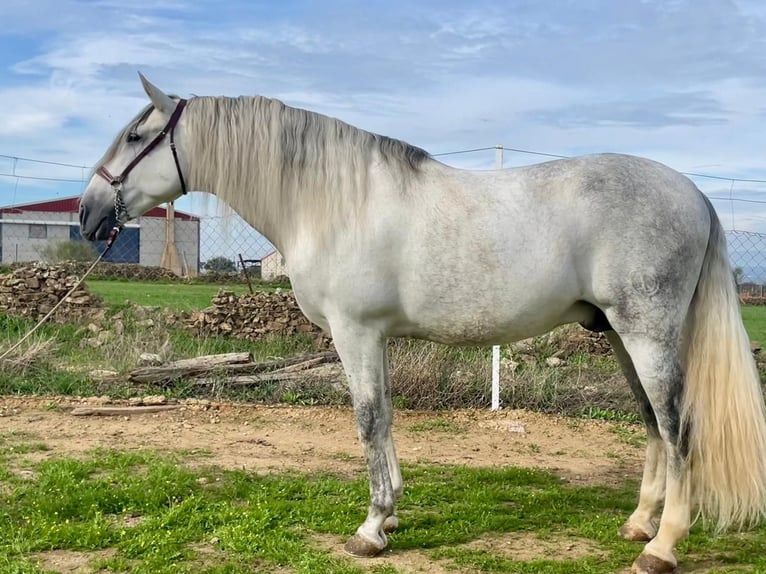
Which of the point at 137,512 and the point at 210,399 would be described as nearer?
the point at 137,512

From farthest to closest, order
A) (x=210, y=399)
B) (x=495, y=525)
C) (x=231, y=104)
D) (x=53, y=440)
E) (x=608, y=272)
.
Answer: (x=210, y=399)
(x=53, y=440)
(x=495, y=525)
(x=231, y=104)
(x=608, y=272)

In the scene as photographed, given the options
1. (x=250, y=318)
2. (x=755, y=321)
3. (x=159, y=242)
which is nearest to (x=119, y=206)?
(x=250, y=318)

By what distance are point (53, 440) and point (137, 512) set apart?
2.04m

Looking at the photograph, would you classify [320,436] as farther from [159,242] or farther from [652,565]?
[159,242]

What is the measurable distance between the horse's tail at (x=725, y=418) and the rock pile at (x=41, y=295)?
895 centimetres

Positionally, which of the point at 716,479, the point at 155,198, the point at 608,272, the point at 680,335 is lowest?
the point at 716,479

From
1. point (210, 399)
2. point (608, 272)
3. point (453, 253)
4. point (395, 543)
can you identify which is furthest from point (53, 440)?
point (608, 272)

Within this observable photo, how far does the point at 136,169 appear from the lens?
135 inches

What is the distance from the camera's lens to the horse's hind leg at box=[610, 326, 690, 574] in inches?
121

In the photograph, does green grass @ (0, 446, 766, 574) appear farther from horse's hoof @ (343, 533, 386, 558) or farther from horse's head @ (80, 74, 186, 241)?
horse's head @ (80, 74, 186, 241)

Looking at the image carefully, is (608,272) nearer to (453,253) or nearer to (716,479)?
(453,253)

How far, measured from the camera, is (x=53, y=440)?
5.45 meters

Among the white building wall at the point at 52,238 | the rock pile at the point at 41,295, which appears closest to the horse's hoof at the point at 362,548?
the rock pile at the point at 41,295

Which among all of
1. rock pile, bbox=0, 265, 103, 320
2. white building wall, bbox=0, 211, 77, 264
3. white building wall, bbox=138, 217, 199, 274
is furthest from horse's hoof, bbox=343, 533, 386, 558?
white building wall, bbox=0, 211, 77, 264
